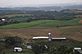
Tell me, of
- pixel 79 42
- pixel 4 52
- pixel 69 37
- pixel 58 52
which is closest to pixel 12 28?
pixel 69 37

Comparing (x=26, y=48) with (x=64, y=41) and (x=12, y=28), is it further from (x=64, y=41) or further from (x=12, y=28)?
(x=12, y=28)

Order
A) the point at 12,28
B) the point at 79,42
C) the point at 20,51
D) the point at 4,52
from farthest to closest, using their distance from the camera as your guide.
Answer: the point at 12,28 < the point at 79,42 < the point at 20,51 < the point at 4,52

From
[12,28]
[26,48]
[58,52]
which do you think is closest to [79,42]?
[26,48]

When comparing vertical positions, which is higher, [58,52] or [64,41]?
[58,52]

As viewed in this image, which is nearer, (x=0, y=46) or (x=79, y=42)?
(x=0, y=46)

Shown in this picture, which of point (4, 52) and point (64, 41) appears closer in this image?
point (4, 52)

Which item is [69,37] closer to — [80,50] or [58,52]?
[80,50]

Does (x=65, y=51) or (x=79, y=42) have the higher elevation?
(x=65, y=51)

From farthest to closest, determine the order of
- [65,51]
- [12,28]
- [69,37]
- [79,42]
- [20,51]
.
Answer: [12,28], [69,37], [79,42], [20,51], [65,51]

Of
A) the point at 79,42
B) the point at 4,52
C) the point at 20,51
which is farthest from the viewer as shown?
the point at 79,42
